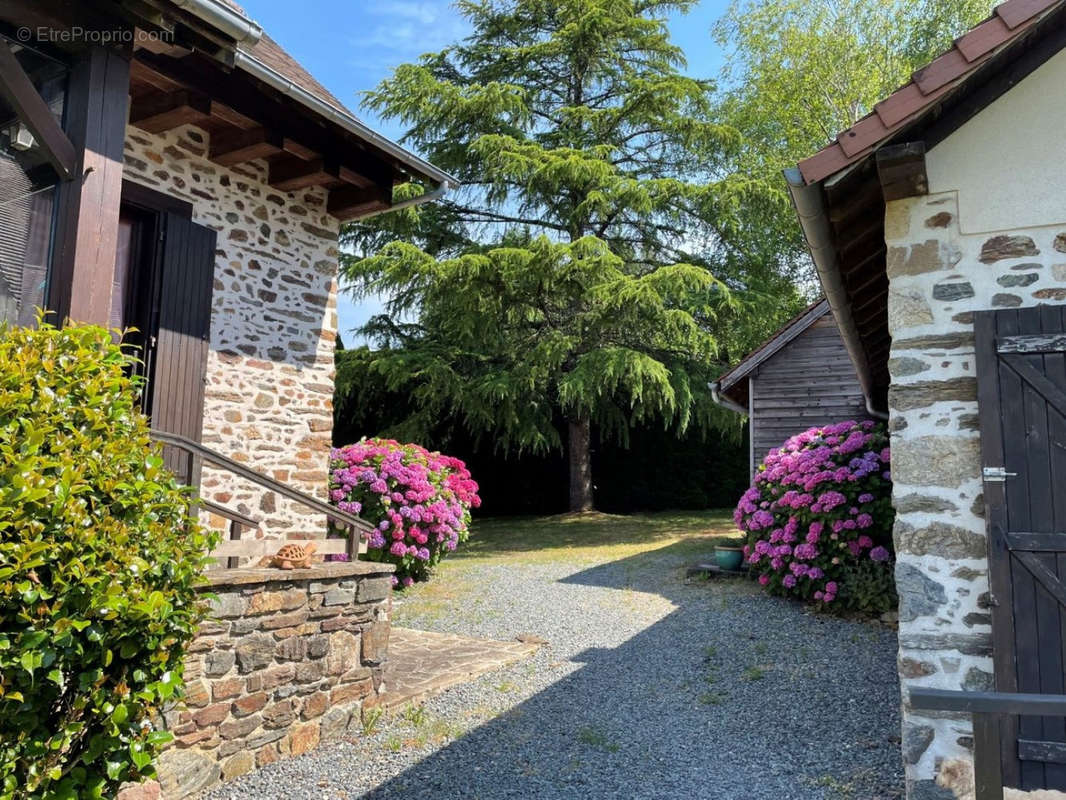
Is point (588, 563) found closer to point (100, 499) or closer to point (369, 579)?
point (369, 579)

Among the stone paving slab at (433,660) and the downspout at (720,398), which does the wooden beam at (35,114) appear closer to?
the stone paving slab at (433,660)

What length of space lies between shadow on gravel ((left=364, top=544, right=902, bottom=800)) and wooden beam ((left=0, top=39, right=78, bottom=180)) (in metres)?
3.23

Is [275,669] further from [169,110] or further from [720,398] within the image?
[720,398]

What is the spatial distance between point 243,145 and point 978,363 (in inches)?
196

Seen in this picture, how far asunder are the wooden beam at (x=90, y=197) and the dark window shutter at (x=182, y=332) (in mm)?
1940

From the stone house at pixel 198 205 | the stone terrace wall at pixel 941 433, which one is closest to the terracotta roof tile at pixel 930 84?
the stone terrace wall at pixel 941 433

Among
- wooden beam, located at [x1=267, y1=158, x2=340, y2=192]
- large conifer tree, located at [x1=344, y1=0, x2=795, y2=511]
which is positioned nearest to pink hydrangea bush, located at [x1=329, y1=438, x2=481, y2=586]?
wooden beam, located at [x1=267, y1=158, x2=340, y2=192]

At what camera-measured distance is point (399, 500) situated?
27.3 feet

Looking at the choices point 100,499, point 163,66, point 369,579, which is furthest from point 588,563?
point 100,499

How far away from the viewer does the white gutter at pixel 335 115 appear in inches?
173

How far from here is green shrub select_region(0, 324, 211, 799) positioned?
2211mm

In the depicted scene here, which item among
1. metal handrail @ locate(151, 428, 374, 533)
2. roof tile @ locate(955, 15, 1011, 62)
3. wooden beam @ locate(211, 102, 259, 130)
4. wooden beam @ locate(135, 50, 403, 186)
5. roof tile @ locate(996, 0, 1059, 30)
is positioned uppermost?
wooden beam @ locate(135, 50, 403, 186)

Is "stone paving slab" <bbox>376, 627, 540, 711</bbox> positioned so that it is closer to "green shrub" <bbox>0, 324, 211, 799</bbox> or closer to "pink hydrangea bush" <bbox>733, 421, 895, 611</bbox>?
"green shrub" <bbox>0, 324, 211, 799</bbox>

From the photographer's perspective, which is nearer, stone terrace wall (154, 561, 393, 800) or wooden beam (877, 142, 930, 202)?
wooden beam (877, 142, 930, 202)
